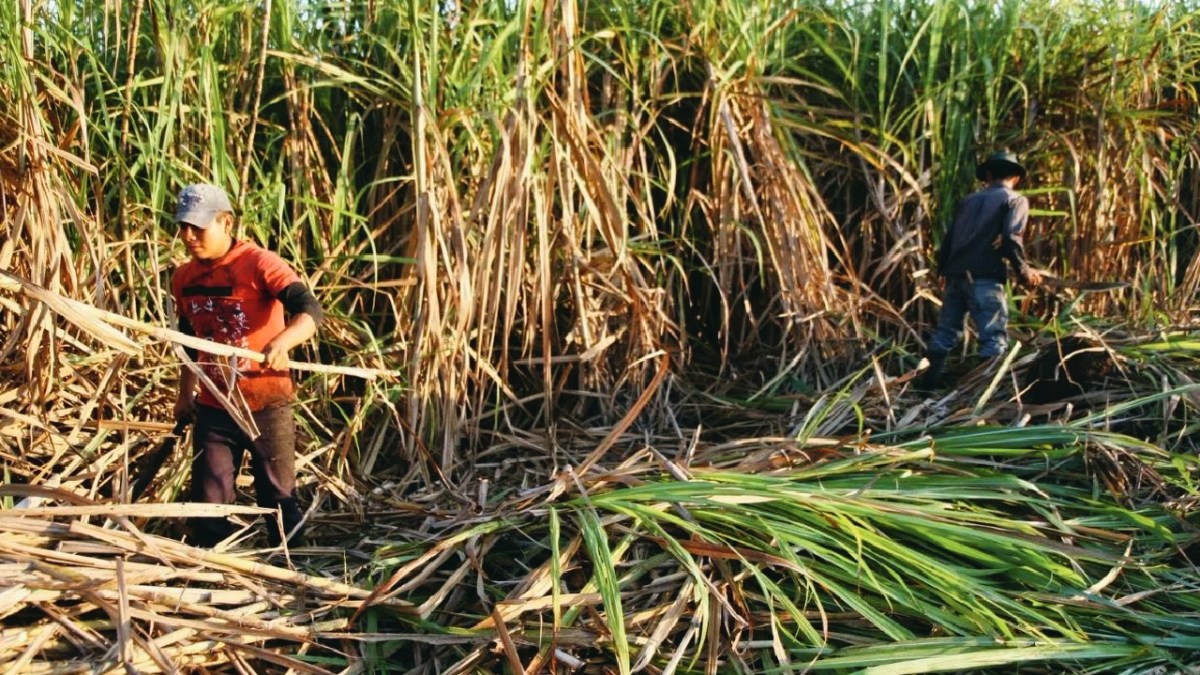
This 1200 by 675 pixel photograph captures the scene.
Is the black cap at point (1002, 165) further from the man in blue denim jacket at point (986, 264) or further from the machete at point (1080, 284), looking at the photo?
the machete at point (1080, 284)

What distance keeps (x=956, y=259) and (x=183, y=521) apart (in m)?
2.91

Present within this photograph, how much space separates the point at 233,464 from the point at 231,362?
14.4 inches

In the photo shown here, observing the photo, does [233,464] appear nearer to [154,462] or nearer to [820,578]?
[154,462]

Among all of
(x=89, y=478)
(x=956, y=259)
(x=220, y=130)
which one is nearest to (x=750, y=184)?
(x=956, y=259)

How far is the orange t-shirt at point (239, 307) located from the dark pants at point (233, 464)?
0.17ft

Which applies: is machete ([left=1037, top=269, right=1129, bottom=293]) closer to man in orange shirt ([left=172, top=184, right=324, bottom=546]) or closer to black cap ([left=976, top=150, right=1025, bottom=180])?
black cap ([left=976, top=150, right=1025, bottom=180])

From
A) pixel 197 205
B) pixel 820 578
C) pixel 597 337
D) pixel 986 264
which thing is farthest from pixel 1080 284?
pixel 197 205

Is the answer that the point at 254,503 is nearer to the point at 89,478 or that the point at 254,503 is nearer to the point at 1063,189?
the point at 89,478

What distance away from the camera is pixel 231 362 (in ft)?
9.02

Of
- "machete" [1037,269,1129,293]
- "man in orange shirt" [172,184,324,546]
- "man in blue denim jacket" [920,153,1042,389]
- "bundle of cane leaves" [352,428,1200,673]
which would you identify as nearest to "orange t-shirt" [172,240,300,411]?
"man in orange shirt" [172,184,324,546]

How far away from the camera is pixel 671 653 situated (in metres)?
2.32

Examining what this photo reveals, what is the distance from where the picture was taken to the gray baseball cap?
271 centimetres

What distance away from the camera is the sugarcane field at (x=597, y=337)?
92.8 inches

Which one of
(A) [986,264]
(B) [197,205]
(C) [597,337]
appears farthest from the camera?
(A) [986,264]
